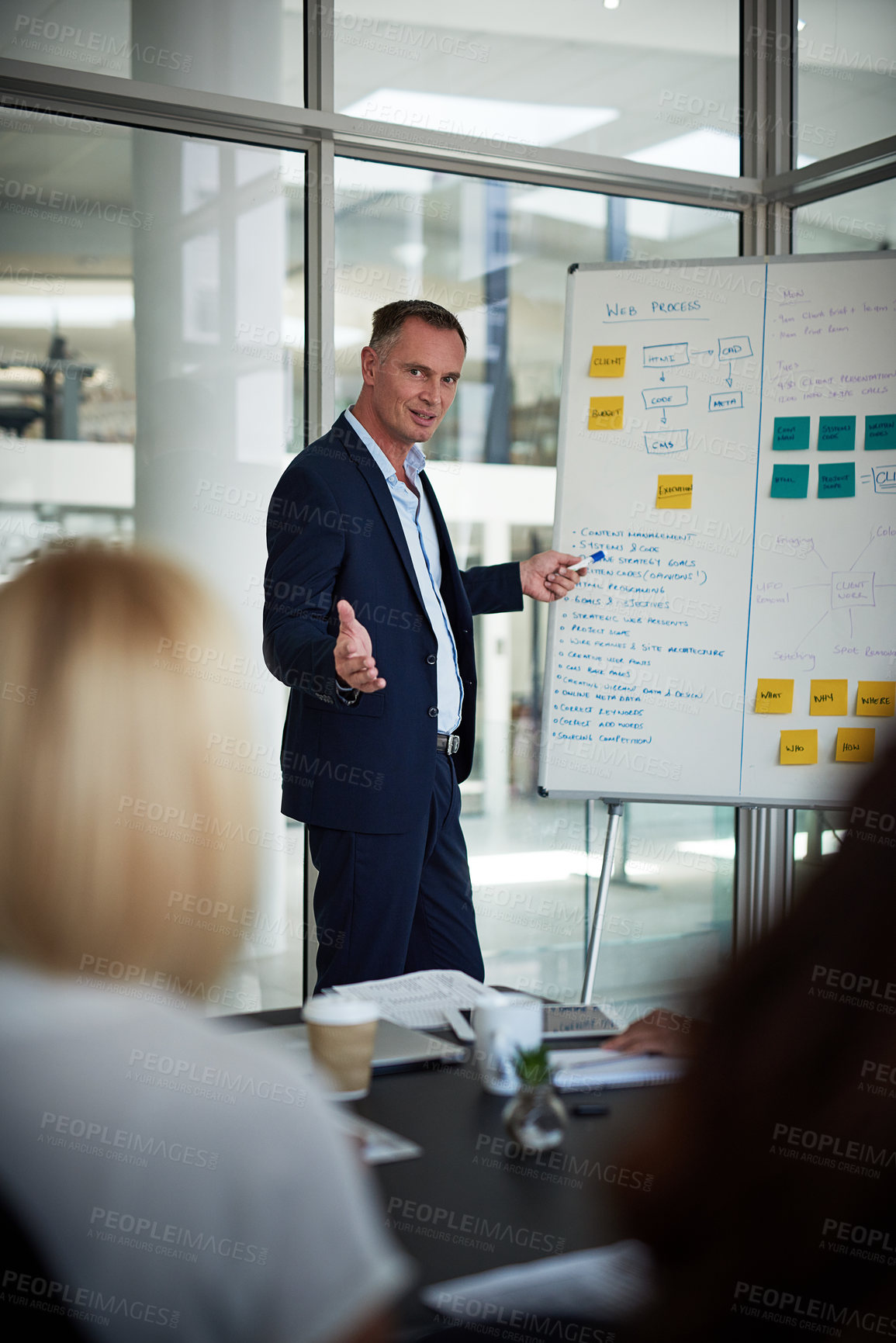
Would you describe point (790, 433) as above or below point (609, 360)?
below

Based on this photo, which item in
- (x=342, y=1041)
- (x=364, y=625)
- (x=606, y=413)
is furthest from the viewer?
(x=606, y=413)

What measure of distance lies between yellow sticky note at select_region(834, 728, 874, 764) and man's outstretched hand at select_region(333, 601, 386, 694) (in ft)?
4.30

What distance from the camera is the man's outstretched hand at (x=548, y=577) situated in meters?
2.83

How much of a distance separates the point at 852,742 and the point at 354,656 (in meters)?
1.40

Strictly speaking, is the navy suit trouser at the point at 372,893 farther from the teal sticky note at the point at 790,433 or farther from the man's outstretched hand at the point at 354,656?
the teal sticky note at the point at 790,433

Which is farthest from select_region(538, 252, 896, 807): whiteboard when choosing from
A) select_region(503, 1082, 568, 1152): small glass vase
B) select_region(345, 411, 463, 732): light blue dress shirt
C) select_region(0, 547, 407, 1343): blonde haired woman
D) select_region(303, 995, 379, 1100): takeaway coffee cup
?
select_region(0, 547, 407, 1343): blonde haired woman

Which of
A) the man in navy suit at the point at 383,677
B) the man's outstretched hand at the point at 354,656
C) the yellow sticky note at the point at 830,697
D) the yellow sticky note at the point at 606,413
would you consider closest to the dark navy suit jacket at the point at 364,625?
the man in navy suit at the point at 383,677

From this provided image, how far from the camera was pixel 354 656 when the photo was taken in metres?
2.01

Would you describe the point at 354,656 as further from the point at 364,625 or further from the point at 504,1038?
the point at 504,1038

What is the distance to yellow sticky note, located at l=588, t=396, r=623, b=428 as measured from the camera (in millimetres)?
2898

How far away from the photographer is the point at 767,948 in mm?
486

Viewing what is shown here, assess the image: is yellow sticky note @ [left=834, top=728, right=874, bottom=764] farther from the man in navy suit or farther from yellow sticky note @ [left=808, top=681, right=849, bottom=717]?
the man in navy suit

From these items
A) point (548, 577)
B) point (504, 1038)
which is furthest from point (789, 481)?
point (504, 1038)

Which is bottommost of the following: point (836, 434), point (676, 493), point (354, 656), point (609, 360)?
point (354, 656)
